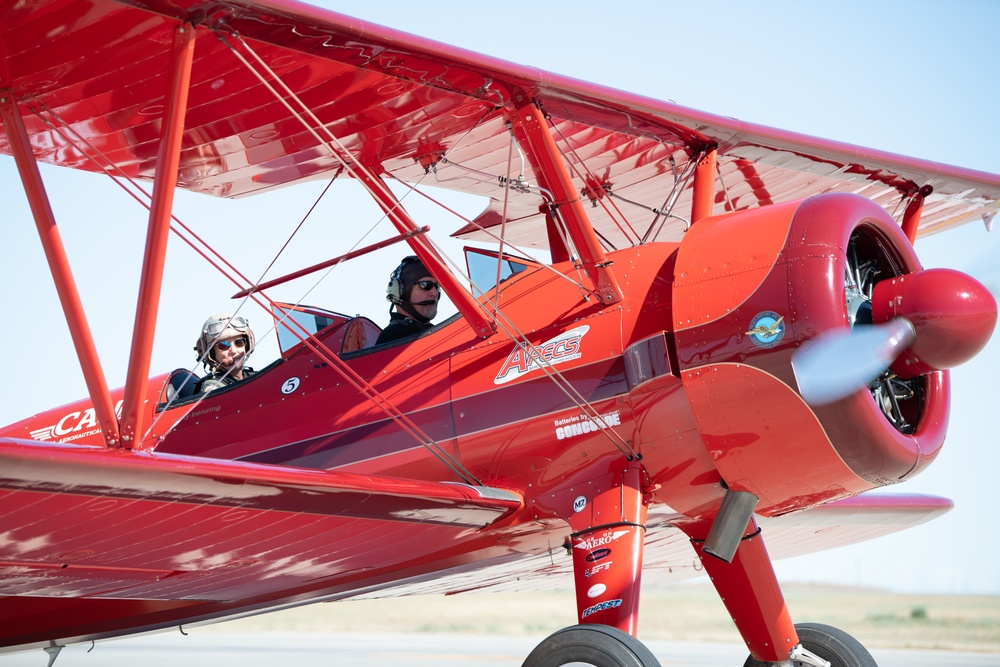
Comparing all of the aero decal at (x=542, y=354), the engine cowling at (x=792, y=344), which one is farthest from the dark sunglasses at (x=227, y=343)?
the engine cowling at (x=792, y=344)

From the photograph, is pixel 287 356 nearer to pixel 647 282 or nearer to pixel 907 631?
pixel 647 282

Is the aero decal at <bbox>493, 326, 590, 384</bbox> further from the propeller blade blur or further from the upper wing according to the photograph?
the propeller blade blur

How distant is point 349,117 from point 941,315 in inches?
144

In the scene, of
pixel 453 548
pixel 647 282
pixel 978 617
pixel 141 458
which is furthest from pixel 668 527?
pixel 978 617

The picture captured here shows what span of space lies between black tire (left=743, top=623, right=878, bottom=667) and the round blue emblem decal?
2403mm

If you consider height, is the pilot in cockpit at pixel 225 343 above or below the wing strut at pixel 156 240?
above

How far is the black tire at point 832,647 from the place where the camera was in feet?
21.7

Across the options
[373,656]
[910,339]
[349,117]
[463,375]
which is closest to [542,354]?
[463,375]

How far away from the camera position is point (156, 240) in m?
4.80

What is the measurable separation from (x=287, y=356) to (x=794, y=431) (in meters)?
3.32

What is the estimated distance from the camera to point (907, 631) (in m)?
27.8

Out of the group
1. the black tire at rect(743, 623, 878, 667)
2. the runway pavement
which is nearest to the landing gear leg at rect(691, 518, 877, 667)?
the black tire at rect(743, 623, 878, 667)

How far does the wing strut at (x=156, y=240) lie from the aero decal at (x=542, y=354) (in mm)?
2020

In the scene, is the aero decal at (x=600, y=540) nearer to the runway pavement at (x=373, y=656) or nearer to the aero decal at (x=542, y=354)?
the aero decal at (x=542, y=354)
